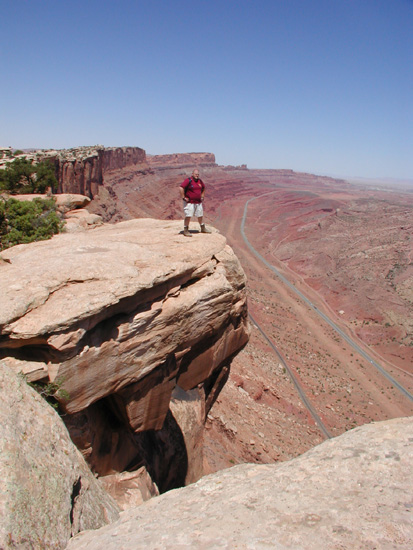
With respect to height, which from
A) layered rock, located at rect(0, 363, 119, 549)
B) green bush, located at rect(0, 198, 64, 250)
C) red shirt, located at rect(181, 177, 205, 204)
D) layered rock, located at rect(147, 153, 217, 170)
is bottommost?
layered rock, located at rect(0, 363, 119, 549)

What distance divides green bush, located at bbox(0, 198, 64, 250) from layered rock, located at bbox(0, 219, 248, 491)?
2.56 m

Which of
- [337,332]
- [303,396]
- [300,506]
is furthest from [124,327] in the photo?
[337,332]

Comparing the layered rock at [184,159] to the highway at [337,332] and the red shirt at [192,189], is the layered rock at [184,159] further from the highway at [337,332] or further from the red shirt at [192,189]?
the red shirt at [192,189]

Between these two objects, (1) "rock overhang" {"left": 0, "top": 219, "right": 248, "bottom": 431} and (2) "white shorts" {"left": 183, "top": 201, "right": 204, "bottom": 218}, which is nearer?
(1) "rock overhang" {"left": 0, "top": 219, "right": 248, "bottom": 431}

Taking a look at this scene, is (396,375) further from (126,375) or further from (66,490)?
(66,490)

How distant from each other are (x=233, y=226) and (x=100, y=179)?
38938mm

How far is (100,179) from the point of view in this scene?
142ft

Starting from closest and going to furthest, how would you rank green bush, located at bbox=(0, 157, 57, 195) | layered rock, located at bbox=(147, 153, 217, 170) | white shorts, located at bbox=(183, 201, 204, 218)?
white shorts, located at bbox=(183, 201, 204, 218)
green bush, located at bbox=(0, 157, 57, 195)
layered rock, located at bbox=(147, 153, 217, 170)

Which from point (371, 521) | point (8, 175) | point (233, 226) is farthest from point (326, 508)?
point (233, 226)

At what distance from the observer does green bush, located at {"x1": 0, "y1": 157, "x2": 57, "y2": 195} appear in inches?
877

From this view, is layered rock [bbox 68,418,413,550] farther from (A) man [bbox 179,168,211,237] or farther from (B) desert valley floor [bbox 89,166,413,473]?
(B) desert valley floor [bbox 89,166,413,473]

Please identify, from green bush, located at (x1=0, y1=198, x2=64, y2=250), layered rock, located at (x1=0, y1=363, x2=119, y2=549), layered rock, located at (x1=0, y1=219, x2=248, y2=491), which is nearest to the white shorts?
layered rock, located at (x1=0, y1=219, x2=248, y2=491)

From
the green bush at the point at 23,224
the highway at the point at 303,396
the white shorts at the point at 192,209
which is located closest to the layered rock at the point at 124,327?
the white shorts at the point at 192,209

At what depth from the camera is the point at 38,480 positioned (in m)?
4.95
